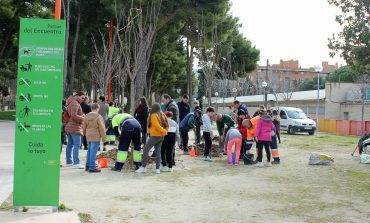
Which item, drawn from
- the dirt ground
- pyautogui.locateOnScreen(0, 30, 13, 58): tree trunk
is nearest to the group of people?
the dirt ground

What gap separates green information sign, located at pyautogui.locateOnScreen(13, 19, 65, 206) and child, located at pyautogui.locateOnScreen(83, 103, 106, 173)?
4.52 meters

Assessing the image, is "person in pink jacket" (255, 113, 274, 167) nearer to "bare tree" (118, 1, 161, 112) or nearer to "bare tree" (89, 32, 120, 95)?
"bare tree" (118, 1, 161, 112)

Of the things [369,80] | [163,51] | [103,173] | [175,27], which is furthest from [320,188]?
[369,80]

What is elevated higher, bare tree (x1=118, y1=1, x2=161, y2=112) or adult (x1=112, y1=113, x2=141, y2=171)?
bare tree (x1=118, y1=1, x2=161, y2=112)

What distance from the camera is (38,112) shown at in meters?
7.48

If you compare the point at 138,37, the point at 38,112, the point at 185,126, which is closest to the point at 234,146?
the point at 185,126

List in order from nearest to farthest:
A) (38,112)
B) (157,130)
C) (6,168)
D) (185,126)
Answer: (38,112) < (6,168) < (157,130) < (185,126)

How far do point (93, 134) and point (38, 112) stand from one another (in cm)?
476

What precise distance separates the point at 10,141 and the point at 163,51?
22873 mm

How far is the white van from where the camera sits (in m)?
34.6

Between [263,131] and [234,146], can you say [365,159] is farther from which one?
[234,146]

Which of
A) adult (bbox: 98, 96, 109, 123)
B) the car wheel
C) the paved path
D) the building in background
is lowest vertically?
the paved path

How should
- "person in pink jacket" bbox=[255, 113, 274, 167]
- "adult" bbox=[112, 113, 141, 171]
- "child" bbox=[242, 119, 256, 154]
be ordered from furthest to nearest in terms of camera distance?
"child" bbox=[242, 119, 256, 154] → "person in pink jacket" bbox=[255, 113, 274, 167] → "adult" bbox=[112, 113, 141, 171]

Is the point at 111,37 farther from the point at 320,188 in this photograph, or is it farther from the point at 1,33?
the point at 320,188
